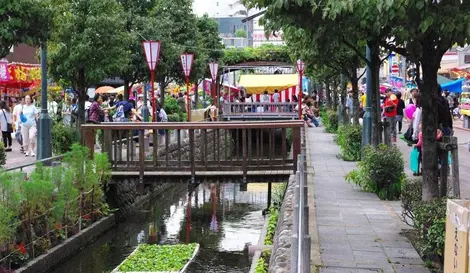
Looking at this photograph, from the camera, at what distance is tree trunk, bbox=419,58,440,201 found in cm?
868

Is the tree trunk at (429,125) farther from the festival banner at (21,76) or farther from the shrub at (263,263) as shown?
the festival banner at (21,76)

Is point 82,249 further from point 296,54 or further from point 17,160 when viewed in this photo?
point 296,54

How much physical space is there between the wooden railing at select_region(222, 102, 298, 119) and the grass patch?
83.7 ft

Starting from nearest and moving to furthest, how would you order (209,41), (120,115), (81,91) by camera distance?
(81,91) → (120,115) → (209,41)

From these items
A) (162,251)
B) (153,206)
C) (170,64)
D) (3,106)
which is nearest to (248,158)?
(162,251)

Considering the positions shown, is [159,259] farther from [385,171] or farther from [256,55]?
[256,55]

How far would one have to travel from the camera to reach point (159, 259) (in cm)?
1267

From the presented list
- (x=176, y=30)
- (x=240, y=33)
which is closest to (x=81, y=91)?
(x=176, y=30)

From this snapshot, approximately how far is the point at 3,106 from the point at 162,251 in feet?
35.9

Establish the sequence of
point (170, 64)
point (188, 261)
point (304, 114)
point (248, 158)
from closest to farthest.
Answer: point (188, 261) → point (248, 158) → point (170, 64) → point (304, 114)

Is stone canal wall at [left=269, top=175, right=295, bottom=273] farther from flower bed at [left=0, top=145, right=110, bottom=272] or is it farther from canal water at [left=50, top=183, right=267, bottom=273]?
flower bed at [left=0, top=145, right=110, bottom=272]

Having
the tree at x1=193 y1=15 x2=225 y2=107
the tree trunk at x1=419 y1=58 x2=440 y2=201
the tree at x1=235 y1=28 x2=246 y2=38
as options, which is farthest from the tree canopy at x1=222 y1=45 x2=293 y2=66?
the tree at x1=235 y1=28 x2=246 y2=38

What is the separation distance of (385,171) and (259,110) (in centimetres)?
2765

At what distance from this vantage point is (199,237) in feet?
50.9
